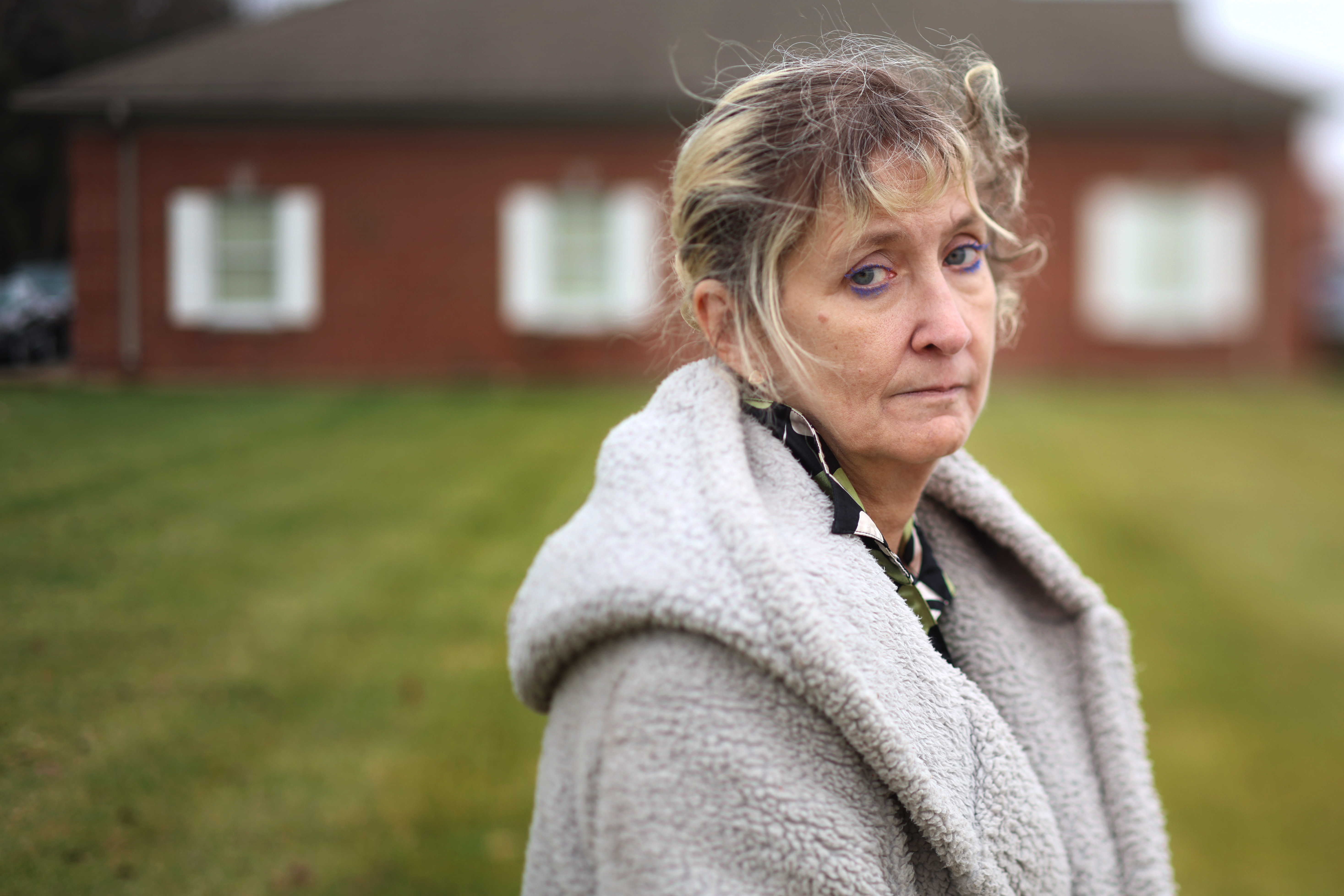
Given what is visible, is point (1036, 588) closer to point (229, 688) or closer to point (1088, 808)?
point (1088, 808)

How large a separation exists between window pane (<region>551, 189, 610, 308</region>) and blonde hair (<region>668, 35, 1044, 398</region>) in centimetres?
941

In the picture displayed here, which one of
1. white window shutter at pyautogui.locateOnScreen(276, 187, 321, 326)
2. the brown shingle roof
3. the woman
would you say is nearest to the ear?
the woman

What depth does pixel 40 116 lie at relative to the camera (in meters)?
1.70

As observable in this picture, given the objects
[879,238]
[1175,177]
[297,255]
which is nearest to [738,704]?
[879,238]

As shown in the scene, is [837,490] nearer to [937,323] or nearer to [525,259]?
[937,323]

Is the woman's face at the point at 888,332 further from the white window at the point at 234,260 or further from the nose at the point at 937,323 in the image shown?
the white window at the point at 234,260

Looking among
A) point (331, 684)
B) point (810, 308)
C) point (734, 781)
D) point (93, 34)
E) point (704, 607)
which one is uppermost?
point (93, 34)

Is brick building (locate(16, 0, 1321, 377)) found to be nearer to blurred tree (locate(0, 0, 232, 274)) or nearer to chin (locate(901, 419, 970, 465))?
blurred tree (locate(0, 0, 232, 274))

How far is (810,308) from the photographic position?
1.37 metres

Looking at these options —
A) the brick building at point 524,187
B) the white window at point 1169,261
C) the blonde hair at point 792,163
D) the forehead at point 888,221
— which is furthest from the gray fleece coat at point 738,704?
the white window at point 1169,261

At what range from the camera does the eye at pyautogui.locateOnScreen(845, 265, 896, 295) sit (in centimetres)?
137

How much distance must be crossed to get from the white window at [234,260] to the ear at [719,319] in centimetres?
68

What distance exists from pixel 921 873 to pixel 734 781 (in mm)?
358

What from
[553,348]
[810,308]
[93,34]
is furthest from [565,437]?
[553,348]
